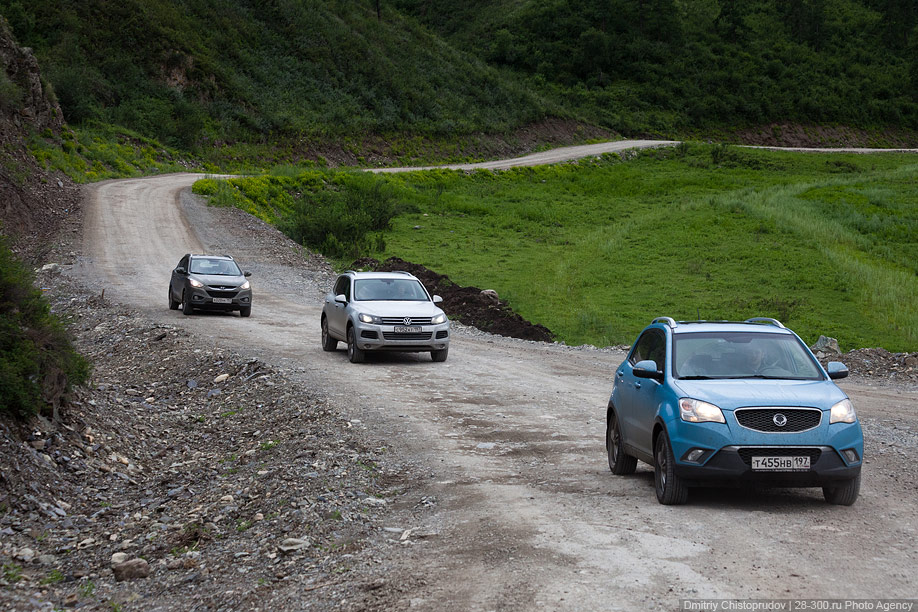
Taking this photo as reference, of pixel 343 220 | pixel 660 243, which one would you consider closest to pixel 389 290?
pixel 660 243

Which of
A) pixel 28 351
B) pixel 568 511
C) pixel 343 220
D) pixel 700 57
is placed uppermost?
pixel 700 57

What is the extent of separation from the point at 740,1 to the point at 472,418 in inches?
5128

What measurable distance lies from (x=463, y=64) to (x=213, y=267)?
72.5m

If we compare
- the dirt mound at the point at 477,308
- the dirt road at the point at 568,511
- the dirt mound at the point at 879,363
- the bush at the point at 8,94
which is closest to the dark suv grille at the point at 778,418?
the dirt road at the point at 568,511

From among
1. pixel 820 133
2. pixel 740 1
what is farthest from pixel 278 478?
pixel 740 1

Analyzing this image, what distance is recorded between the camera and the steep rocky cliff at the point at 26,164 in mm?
37375

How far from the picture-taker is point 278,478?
10.5 meters

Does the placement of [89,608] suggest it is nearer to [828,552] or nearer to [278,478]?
[278,478]

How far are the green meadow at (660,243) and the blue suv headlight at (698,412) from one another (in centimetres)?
1656

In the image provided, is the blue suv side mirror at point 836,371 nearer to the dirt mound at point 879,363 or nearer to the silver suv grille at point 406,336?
the silver suv grille at point 406,336

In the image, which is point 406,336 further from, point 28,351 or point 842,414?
point 842,414

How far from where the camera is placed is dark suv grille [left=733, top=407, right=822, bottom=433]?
816cm

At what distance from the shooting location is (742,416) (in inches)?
324

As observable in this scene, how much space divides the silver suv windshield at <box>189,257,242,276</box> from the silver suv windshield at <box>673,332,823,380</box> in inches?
767
